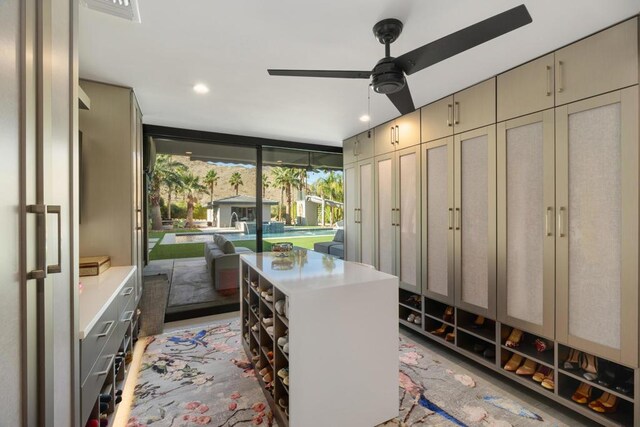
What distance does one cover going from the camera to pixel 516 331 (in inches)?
95.2

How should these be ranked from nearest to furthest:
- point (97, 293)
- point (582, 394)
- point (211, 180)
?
point (97, 293) → point (582, 394) → point (211, 180)

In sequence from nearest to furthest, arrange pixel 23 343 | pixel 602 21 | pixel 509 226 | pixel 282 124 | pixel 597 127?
pixel 23 343, pixel 602 21, pixel 597 127, pixel 509 226, pixel 282 124

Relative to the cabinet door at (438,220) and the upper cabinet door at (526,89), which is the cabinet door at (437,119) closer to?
the cabinet door at (438,220)

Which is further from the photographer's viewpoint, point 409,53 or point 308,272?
point 308,272

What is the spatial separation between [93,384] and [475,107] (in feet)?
11.0

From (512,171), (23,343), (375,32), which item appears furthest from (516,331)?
(23,343)

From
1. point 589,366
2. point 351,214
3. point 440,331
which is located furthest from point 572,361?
point 351,214

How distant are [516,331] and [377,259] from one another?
1.74 m

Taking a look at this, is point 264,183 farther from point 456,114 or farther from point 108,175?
point 456,114

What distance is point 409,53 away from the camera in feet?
5.12

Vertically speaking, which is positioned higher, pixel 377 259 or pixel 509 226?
pixel 509 226

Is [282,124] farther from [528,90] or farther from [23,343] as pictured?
[23,343]

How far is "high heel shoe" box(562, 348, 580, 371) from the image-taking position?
6.61 feet

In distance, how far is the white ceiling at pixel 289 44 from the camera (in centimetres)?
162
